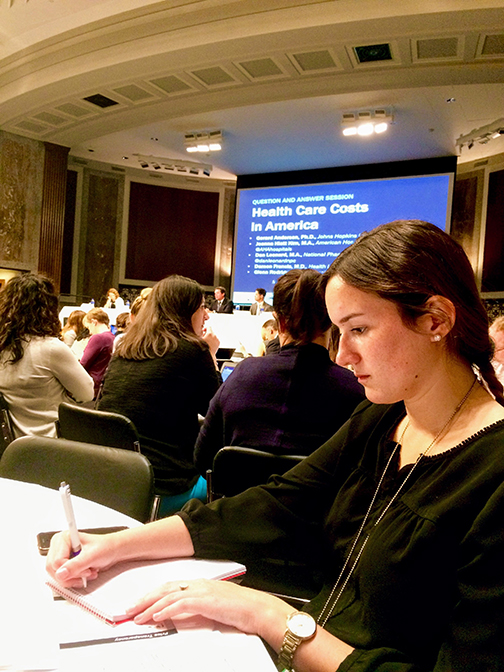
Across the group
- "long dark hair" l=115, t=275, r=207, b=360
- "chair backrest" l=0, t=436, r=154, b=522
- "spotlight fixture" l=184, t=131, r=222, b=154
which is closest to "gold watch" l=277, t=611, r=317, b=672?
"chair backrest" l=0, t=436, r=154, b=522

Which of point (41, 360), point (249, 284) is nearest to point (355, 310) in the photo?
point (41, 360)

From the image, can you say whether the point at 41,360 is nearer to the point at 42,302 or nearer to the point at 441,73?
the point at 42,302

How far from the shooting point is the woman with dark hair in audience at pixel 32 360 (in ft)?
8.77

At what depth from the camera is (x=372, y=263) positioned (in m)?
0.98

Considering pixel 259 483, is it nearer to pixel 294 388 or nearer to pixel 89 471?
pixel 294 388

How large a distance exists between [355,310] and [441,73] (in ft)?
20.9

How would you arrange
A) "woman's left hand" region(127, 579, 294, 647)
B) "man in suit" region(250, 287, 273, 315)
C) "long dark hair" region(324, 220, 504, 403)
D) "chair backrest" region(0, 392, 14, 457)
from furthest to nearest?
"man in suit" region(250, 287, 273, 315)
"chair backrest" region(0, 392, 14, 457)
"long dark hair" region(324, 220, 504, 403)
"woman's left hand" region(127, 579, 294, 647)

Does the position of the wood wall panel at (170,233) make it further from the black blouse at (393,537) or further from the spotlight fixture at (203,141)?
the black blouse at (393,537)

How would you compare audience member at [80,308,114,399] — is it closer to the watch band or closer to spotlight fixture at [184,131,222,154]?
the watch band

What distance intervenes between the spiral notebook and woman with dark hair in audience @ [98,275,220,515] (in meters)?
1.30

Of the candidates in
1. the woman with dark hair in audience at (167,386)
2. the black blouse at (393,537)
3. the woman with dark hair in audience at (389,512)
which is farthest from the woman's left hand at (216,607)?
the woman with dark hair in audience at (167,386)

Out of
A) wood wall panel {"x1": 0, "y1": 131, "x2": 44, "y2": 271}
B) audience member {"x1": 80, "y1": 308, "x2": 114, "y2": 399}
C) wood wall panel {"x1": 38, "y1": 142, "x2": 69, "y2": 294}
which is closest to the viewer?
audience member {"x1": 80, "y1": 308, "x2": 114, "y2": 399}

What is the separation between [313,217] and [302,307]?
846 centimetres

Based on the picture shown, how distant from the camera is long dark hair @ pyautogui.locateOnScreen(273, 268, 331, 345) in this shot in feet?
6.28
